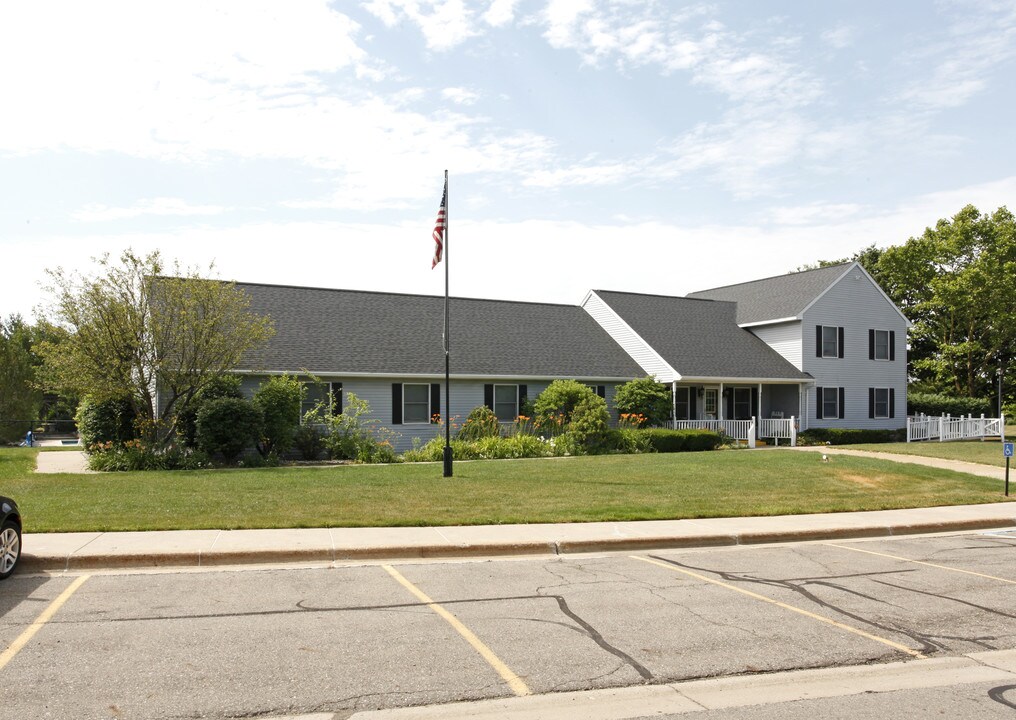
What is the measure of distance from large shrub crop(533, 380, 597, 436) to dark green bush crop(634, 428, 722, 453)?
245 centimetres

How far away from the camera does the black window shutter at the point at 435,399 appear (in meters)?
29.0

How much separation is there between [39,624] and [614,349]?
1167 inches

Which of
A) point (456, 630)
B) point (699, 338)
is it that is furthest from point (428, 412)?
point (456, 630)

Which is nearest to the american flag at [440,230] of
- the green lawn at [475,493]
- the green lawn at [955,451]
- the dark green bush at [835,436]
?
the green lawn at [475,493]

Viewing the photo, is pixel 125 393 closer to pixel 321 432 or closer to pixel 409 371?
pixel 321 432

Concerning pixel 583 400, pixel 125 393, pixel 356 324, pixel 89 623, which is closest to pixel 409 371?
pixel 356 324

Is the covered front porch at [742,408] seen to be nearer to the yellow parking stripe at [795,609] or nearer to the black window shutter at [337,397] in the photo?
the black window shutter at [337,397]

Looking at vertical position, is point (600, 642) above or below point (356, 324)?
below

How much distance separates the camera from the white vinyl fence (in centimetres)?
3234

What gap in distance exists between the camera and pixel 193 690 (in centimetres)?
559

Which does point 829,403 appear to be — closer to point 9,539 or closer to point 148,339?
point 148,339

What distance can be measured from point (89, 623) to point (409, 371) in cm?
2129

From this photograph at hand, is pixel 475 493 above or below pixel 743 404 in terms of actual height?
below

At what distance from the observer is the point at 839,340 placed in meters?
A: 38.0
